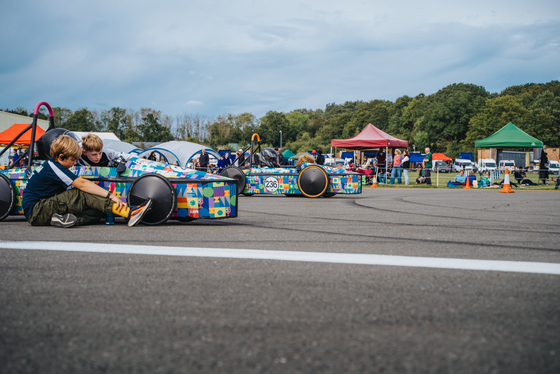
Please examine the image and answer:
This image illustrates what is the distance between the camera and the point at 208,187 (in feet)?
21.0

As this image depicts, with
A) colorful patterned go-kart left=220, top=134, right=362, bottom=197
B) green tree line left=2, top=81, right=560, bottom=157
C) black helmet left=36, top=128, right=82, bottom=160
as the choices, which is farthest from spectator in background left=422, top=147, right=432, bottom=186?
green tree line left=2, top=81, right=560, bottom=157

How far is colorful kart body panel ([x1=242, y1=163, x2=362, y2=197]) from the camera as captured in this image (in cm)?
1312

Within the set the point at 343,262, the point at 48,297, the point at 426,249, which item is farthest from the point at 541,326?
the point at 48,297

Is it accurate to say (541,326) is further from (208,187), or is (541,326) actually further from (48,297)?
(208,187)

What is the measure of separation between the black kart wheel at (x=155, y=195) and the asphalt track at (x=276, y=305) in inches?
37.1

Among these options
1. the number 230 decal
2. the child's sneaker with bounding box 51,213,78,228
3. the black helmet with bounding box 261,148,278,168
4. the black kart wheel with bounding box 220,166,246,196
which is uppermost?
the black helmet with bounding box 261,148,278,168

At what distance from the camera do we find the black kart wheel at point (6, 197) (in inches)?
270

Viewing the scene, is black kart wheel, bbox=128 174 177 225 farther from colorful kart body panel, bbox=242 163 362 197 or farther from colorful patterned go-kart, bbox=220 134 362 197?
colorful kart body panel, bbox=242 163 362 197

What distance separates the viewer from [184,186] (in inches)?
250

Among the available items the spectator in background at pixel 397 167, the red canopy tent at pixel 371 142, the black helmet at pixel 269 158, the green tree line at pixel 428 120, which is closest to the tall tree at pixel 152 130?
the green tree line at pixel 428 120

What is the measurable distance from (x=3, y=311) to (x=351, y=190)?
11145 millimetres

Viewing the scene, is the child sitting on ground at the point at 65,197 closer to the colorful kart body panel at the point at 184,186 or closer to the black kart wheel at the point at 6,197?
the colorful kart body panel at the point at 184,186

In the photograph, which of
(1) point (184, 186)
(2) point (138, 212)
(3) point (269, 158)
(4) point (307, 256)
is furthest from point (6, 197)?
(3) point (269, 158)

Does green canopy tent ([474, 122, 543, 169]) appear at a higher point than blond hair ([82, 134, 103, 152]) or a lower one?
higher
